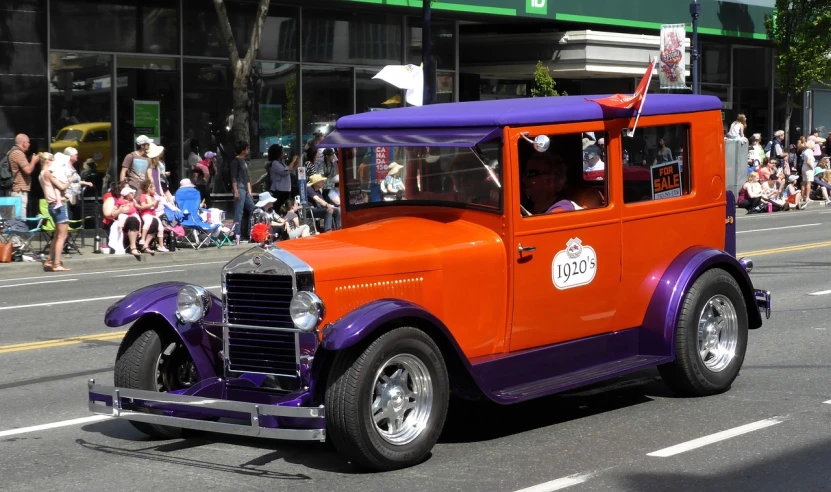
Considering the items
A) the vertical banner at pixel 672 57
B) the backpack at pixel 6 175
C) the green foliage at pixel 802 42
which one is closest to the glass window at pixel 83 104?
the backpack at pixel 6 175

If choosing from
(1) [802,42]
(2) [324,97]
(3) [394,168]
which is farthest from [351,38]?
(3) [394,168]

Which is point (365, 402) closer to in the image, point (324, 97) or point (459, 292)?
point (459, 292)

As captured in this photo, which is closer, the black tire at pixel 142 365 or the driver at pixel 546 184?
the black tire at pixel 142 365

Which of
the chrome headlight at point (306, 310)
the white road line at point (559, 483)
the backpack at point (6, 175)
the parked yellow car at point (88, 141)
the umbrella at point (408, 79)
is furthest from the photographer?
the parked yellow car at point (88, 141)

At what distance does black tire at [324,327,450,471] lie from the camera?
5.99 m

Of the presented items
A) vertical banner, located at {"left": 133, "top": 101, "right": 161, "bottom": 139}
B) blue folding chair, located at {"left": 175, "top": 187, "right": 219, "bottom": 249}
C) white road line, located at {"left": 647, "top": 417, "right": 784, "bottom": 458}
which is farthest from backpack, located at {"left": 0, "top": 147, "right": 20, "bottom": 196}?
white road line, located at {"left": 647, "top": 417, "right": 784, "bottom": 458}

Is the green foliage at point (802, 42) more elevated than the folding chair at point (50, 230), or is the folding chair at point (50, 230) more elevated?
the green foliage at point (802, 42)

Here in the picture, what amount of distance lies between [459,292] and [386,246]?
50 cm

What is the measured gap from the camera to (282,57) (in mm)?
26719

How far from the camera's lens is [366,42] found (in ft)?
93.9

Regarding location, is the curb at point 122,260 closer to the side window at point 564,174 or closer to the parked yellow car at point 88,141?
the parked yellow car at point 88,141

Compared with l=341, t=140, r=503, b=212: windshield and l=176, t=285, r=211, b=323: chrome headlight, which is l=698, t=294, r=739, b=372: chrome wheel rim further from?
l=176, t=285, r=211, b=323: chrome headlight

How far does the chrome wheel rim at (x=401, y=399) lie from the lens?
6238mm

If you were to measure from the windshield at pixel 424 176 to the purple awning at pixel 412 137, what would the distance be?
0.08 meters
